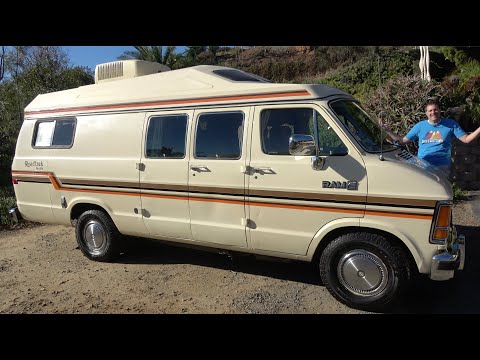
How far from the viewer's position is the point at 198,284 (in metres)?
5.10

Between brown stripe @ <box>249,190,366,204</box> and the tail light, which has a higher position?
brown stripe @ <box>249,190,366,204</box>

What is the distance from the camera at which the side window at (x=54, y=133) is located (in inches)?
237

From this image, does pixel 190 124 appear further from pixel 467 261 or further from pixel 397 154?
pixel 467 261

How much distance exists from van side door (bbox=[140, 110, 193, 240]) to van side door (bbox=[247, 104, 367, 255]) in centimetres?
96

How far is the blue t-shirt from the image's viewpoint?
5.36 meters

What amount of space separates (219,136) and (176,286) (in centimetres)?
198

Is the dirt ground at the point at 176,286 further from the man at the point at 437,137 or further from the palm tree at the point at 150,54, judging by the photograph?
the palm tree at the point at 150,54

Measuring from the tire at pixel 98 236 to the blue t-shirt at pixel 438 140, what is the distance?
454 centimetres

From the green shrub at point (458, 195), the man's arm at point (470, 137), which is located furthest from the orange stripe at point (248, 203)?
the green shrub at point (458, 195)

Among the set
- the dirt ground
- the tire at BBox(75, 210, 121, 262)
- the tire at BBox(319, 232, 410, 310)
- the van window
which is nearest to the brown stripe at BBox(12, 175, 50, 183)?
the tire at BBox(75, 210, 121, 262)

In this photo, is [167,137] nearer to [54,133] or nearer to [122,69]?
[122,69]

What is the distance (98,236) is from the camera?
603cm

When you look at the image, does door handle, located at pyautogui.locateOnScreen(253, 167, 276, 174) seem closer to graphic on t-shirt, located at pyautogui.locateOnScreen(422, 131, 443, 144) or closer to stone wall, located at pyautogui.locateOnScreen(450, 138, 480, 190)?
graphic on t-shirt, located at pyautogui.locateOnScreen(422, 131, 443, 144)
